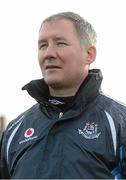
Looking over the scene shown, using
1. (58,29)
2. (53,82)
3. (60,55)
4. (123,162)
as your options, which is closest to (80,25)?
(58,29)

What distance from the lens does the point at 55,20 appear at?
14.5ft

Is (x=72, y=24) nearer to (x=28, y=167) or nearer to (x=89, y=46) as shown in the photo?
(x=89, y=46)

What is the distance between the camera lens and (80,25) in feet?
14.7

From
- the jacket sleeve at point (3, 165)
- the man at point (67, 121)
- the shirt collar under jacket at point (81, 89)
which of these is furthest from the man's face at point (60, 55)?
the jacket sleeve at point (3, 165)

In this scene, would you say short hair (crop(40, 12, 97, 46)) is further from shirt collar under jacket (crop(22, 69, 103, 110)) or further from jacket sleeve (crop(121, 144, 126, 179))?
jacket sleeve (crop(121, 144, 126, 179))

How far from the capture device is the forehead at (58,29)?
4320 millimetres

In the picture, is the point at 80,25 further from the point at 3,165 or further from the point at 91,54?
the point at 3,165

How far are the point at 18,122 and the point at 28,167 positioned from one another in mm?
560

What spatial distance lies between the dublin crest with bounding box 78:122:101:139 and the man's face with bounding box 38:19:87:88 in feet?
1.41

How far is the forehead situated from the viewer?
4.32 meters

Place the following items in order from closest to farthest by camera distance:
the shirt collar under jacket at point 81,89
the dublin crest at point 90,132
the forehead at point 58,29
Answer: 1. the dublin crest at point 90,132
2. the shirt collar under jacket at point 81,89
3. the forehead at point 58,29

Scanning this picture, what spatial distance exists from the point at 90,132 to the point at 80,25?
963 mm

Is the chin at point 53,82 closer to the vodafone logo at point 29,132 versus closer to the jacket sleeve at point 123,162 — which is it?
the vodafone logo at point 29,132

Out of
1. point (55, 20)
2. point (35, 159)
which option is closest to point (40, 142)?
point (35, 159)
